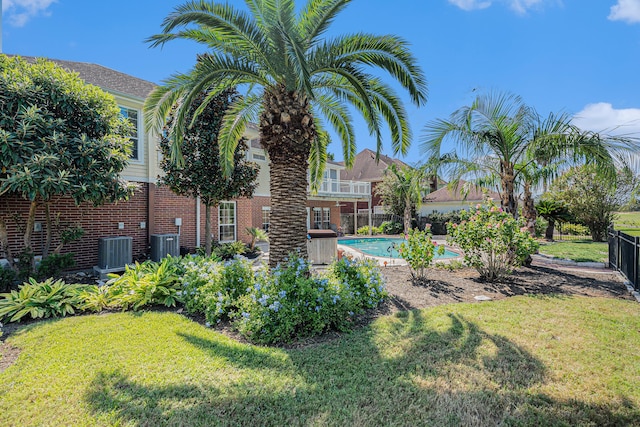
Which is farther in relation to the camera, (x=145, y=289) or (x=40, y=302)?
(x=145, y=289)

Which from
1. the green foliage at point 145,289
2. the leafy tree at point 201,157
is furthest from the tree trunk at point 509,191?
the green foliage at point 145,289

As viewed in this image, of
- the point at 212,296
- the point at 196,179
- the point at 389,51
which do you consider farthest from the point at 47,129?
the point at 389,51

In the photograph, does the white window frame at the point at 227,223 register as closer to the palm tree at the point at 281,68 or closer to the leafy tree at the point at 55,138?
the leafy tree at the point at 55,138

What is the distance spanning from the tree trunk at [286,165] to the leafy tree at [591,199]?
19.4 meters

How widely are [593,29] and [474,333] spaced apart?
32.2ft

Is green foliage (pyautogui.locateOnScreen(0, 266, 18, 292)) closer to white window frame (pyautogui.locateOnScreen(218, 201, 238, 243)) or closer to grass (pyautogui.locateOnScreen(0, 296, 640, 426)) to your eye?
grass (pyautogui.locateOnScreen(0, 296, 640, 426))

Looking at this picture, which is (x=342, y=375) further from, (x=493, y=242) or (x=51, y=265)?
(x=51, y=265)

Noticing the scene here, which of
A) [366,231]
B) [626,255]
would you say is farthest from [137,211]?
[366,231]

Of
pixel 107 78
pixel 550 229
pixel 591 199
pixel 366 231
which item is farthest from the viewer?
pixel 366 231

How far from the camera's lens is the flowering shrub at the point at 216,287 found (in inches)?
221

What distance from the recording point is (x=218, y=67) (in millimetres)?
6457

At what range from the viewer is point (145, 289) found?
657cm

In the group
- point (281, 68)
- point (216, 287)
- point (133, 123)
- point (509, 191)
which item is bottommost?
point (216, 287)

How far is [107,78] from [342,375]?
49.1ft
